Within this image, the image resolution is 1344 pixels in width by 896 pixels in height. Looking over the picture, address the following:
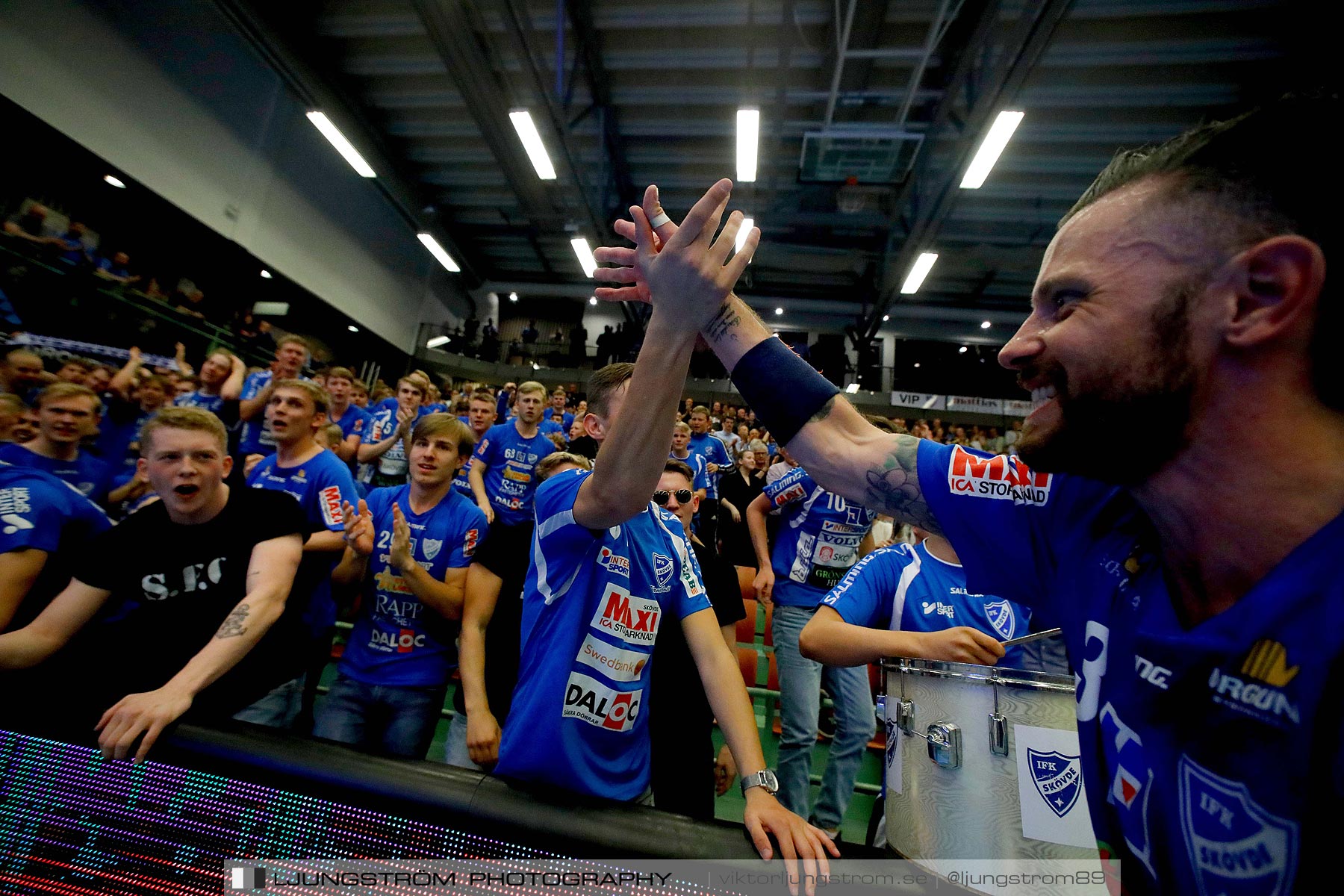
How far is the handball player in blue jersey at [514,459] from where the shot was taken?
206 inches

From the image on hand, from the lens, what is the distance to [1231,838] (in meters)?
0.65

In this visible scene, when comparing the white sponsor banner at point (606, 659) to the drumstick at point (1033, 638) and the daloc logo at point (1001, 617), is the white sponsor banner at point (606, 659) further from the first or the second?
the daloc logo at point (1001, 617)

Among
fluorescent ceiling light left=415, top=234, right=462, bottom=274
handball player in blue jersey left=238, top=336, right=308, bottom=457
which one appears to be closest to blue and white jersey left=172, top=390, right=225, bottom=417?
handball player in blue jersey left=238, top=336, right=308, bottom=457

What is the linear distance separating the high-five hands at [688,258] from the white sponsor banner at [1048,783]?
57.7 inches

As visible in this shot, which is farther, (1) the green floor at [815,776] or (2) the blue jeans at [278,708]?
(1) the green floor at [815,776]

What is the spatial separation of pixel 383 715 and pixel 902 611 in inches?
92.7

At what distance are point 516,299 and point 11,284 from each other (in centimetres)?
1534

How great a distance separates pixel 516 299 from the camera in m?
21.8

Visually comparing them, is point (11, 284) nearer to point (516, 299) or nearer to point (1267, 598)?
point (1267, 598)

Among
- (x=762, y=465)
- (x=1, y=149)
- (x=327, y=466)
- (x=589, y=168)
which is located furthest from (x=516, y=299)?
(x=327, y=466)

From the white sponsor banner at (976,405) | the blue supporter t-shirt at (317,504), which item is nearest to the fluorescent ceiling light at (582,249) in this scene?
the blue supporter t-shirt at (317,504)

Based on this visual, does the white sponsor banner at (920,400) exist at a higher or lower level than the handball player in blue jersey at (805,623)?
higher

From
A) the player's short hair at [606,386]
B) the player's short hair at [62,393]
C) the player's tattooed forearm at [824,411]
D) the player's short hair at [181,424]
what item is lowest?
the player's tattooed forearm at [824,411]

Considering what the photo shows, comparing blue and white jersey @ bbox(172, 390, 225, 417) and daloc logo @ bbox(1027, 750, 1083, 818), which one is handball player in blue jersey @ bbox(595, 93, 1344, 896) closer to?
daloc logo @ bbox(1027, 750, 1083, 818)
